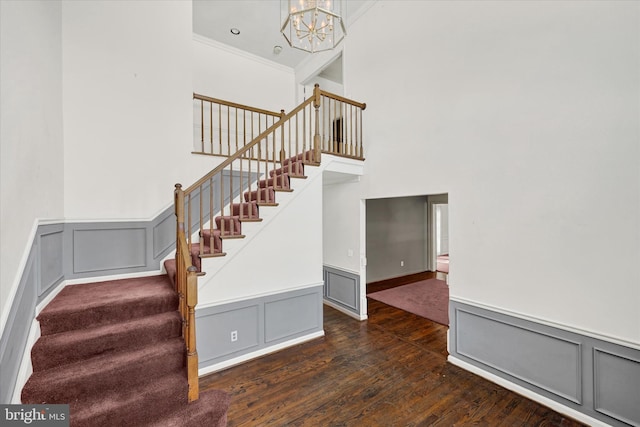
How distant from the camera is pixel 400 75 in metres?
3.74

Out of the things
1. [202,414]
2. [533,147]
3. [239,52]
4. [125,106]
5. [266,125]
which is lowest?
[202,414]

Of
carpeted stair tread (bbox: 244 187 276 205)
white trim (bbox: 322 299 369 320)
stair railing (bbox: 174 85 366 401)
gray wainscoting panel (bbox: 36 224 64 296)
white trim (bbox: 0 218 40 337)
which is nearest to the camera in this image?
white trim (bbox: 0 218 40 337)

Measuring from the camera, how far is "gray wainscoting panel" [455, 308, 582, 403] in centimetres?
226

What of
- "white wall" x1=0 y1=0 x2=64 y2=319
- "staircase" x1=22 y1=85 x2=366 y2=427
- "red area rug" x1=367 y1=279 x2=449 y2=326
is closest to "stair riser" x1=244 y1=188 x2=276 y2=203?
"staircase" x1=22 y1=85 x2=366 y2=427

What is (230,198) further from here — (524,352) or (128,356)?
(524,352)

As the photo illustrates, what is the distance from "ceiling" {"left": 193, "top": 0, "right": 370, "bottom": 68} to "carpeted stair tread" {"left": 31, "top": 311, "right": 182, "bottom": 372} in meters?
4.59

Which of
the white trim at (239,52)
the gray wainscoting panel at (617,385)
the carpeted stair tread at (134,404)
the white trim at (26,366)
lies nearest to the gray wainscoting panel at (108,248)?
the white trim at (26,366)

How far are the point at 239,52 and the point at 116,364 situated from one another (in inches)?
218

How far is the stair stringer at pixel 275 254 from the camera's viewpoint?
9.90 feet

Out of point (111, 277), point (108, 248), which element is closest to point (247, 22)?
point (108, 248)

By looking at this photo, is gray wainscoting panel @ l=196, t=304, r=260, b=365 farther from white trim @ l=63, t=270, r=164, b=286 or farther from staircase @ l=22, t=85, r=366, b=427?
white trim @ l=63, t=270, r=164, b=286

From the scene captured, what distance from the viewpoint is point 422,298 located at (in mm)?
5434

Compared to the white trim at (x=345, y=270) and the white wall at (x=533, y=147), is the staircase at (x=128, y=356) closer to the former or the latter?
the white trim at (x=345, y=270)

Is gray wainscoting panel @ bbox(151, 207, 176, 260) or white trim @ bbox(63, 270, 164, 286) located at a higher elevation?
gray wainscoting panel @ bbox(151, 207, 176, 260)
